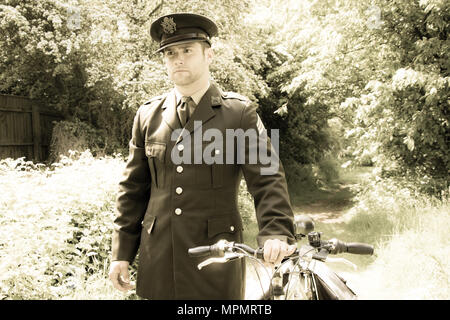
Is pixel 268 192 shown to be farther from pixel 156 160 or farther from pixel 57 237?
pixel 57 237

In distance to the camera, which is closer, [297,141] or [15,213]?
[15,213]

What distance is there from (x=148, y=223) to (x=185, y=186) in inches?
13.1

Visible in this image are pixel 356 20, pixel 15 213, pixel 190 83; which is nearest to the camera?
pixel 190 83

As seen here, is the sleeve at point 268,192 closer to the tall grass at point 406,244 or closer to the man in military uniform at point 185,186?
the man in military uniform at point 185,186

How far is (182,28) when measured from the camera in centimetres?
231

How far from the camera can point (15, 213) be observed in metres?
3.93

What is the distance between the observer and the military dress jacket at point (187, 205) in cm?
222

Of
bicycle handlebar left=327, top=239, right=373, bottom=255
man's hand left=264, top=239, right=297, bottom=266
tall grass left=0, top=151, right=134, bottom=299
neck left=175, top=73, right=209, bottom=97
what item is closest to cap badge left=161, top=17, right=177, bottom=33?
neck left=175, top=73, right=209, bottom=97

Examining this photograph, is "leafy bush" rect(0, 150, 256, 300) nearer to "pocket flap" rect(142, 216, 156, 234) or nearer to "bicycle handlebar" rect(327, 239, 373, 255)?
"pocket flap" rect(142, 216, 156, 234)

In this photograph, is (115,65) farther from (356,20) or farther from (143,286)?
(143,286)

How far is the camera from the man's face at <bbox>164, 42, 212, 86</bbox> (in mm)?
2246

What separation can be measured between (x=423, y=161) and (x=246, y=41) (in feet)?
17.3
